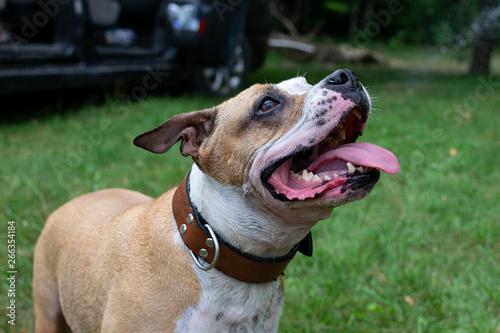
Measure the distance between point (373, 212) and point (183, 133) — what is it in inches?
90.8

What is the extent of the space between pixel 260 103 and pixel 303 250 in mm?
669

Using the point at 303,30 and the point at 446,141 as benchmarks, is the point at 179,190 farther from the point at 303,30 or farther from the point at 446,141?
the point at 303,30

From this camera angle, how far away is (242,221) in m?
1.87

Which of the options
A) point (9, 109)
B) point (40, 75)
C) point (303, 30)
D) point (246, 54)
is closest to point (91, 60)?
point (40, 75)

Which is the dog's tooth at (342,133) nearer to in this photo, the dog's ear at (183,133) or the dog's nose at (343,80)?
the dog's nose at (343,80)

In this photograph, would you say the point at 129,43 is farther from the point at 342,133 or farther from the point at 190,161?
the point at 342,133

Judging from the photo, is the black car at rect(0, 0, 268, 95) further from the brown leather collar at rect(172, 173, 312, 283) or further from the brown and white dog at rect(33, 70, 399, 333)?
the brown leather collar at rect(172, 173, 312, 283)

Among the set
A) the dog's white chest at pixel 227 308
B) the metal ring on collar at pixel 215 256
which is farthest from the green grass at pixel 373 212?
the metal ring on collar at pixel 215 256

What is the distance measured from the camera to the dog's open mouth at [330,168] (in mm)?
1744

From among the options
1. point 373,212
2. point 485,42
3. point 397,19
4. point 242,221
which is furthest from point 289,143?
point 397,19

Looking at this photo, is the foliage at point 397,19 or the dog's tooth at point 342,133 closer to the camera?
the dog's tooth at point 342,133

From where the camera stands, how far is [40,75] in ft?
17.7

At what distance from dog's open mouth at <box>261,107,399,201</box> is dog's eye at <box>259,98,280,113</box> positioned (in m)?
0.23

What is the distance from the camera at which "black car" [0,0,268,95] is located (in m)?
5.42
